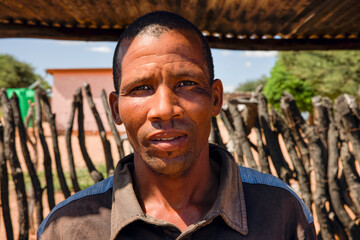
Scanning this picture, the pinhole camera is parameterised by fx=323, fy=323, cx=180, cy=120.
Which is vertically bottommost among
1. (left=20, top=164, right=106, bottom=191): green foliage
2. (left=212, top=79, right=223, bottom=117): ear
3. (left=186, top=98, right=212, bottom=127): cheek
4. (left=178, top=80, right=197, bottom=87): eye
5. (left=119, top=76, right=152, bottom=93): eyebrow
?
(left=20, top=164, right=106, bottom=191): green foliage

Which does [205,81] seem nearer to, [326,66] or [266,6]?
[266,6]

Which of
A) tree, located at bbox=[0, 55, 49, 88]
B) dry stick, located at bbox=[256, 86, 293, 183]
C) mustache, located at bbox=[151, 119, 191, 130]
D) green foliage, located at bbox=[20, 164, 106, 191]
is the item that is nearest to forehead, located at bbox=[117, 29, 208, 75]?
mustache, located at bbox=[151, 119, 191, 130]

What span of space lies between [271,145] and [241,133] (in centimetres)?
41

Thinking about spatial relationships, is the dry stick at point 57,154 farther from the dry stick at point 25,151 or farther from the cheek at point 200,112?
the cheek at point 200,112

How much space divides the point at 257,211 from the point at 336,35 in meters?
2.56

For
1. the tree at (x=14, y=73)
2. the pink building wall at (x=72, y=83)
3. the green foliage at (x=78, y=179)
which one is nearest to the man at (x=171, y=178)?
the green foliage at (x=78, y=179)

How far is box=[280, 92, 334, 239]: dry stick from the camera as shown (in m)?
3.83

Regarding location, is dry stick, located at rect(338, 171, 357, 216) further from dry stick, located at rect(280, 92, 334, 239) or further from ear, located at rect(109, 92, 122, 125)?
ear, located at rect(109, 92, 122, 125)

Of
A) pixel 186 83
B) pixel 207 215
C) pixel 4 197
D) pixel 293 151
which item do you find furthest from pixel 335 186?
pixel 4 197

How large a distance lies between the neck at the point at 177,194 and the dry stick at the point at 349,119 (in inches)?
104

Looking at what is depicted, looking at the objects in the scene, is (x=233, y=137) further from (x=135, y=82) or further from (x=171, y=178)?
(x=135, y=82)

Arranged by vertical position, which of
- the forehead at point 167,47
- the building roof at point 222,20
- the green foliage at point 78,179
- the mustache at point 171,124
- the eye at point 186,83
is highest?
the building roof at point 222,20

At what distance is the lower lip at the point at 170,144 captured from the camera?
4.36ft

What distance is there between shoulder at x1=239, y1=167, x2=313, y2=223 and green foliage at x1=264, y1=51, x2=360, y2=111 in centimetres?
2076
